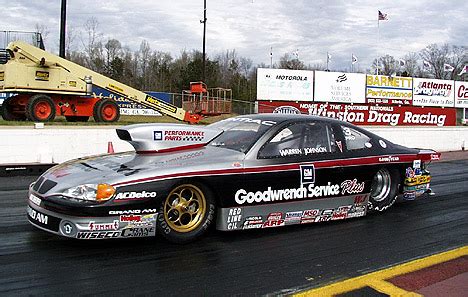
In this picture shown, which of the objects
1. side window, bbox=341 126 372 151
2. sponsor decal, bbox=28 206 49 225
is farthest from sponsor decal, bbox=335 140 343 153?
sponsor decal, bbox=28 206 49 225

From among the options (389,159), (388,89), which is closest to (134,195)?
(389,159)

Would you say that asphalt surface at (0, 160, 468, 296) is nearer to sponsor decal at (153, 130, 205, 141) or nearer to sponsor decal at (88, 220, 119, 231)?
sponsor decal at (88, 220, 119, 231)

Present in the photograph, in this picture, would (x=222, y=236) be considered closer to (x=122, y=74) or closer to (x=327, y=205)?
(x=327, y=205)

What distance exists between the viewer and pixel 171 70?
231 ft

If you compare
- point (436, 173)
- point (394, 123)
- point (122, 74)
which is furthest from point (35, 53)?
point (122, 74)

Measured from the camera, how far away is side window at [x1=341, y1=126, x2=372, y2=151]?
5844 millimetres

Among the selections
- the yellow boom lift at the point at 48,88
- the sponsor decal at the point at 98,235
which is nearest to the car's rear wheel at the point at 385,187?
the sponsor decal at the point at 98,235

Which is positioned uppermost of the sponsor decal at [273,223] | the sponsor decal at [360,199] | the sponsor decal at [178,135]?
the sponsor decal at [178,135]

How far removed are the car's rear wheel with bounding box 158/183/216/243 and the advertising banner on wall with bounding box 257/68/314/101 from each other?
970 inches

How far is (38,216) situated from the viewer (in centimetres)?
432

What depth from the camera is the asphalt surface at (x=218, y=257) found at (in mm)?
3547

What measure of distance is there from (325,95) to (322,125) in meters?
26.2

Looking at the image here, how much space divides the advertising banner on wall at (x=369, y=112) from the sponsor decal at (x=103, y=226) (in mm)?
23943

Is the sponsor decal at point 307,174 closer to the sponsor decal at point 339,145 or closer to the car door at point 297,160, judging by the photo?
the car door at point 297,160
